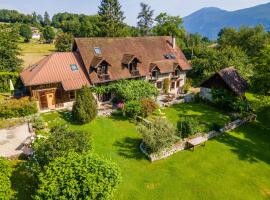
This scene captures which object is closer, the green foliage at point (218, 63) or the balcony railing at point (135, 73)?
the balcony railing at point (135, 73)

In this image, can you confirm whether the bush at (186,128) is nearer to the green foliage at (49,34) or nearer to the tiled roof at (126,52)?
the tiled roof at (126,52)

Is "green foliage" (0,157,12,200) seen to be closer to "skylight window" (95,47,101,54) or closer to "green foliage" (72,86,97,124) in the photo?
"green foliage" (72,86,97,124)

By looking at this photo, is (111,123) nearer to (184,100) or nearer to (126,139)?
(126,139)

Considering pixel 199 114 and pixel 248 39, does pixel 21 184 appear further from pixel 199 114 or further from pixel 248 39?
pixel 248 39

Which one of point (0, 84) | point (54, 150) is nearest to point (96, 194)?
point (54, 150)

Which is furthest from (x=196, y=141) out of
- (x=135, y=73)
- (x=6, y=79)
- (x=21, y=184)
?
(x=6, y=79)

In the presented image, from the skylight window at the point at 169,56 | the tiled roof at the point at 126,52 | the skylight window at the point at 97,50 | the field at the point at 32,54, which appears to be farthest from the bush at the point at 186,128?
the field at the point at 32,54
